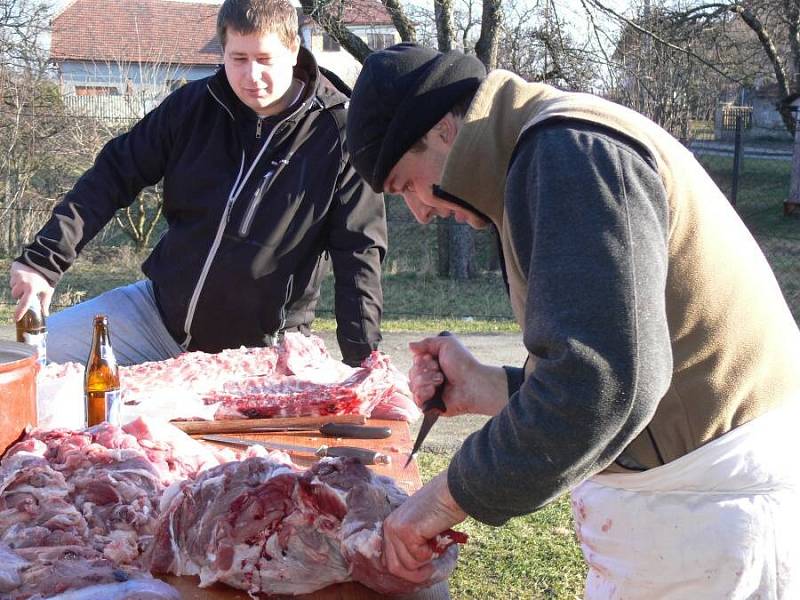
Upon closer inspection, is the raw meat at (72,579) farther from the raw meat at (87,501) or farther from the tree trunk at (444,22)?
the tree trunk at (444,22)

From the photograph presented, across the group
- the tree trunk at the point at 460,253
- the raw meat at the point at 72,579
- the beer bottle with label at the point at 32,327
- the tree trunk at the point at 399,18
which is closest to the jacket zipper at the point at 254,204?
the beer bottle with label at the point at 32,327

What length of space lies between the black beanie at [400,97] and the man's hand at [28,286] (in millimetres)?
2136

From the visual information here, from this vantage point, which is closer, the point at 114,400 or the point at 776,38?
the point at 114,400

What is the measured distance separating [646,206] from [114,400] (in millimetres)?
1899

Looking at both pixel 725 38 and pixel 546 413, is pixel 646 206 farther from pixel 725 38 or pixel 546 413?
pixel 725 38

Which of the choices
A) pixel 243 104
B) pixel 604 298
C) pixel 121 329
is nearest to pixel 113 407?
pixel 121 329

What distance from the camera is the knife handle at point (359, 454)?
2766 mm

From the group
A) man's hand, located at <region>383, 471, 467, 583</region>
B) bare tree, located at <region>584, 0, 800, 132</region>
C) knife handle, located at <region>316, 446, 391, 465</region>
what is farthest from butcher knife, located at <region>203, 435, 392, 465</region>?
bare tree, located at <region>584, 0, 800, 132</region>

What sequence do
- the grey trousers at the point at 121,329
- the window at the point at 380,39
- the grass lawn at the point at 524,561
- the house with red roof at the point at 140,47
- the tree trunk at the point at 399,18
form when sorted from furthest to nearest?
the window at the point at 380,39, the house with red roof at the point at 140,47, the tree trunk at the point at 399,18, the grass lawn at the point at 524,561, the grey trousers at the point at 121,329

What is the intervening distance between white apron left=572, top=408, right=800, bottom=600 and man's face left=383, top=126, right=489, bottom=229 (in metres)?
0.69

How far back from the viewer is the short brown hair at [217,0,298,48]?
12.3 ft

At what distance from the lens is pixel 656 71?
15.6 metres

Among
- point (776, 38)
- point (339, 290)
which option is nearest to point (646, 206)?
point (339, 290)

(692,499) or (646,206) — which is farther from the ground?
(646,206)
